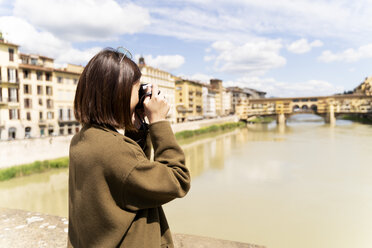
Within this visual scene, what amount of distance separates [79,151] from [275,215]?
8997 mm

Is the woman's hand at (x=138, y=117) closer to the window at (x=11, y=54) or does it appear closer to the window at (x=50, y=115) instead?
the window at (x=11, y=54)

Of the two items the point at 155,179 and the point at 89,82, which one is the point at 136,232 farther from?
the point at 89,82

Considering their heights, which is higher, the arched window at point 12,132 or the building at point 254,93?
the building at point 254,93

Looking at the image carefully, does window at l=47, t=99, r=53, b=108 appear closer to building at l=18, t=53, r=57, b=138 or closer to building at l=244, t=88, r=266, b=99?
building at l=18, t=53, r=57, b=138

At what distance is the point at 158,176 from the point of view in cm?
92

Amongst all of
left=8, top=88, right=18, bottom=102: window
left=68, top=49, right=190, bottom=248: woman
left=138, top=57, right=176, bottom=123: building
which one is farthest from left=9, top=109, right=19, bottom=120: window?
left=68, top=49, right=190, bottom=248: woman

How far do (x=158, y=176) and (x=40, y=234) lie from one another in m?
2.28

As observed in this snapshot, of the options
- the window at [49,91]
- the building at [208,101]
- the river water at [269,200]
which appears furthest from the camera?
the building at [208,101]

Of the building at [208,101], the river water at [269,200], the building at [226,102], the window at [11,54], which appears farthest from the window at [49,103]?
the building at [226,102]

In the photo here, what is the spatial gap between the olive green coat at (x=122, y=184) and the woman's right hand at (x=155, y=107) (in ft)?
0.09

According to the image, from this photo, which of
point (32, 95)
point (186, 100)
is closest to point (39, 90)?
point (32, 95)

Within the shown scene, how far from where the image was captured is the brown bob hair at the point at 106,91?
0.97 metres

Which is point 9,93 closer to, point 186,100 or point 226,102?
point 186,100

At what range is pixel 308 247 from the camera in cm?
701
